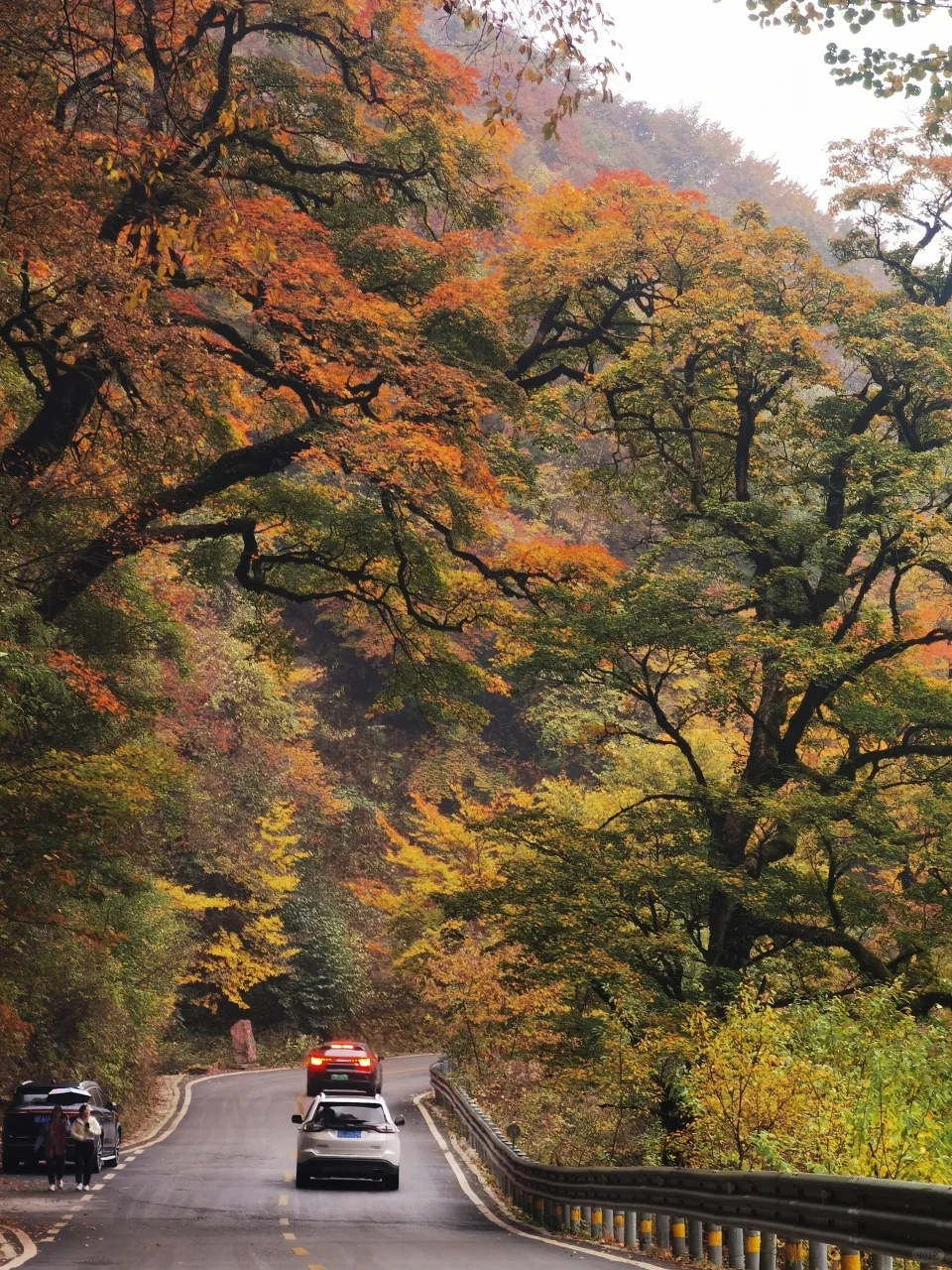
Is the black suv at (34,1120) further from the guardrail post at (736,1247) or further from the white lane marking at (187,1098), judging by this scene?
the guardrail post at (736,1247)

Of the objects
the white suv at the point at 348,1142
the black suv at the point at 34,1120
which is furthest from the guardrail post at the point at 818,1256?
the black suv at the point at 34,1120

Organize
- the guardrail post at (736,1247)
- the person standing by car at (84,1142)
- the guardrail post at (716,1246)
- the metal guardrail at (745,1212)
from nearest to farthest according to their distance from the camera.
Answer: the metal guardrail at (745,1212) < the guardrail post at (736,1247) < the guardrail post at (716,1246) < the person standing by car at (84,1142)

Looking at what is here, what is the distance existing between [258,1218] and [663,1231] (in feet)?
19.2

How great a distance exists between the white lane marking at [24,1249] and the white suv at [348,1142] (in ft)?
18.7

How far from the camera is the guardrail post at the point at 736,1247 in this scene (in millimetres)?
11586

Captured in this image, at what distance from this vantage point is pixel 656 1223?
1393 cm

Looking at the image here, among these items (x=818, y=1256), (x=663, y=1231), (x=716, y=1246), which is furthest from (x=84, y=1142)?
(x=818, y=1256)

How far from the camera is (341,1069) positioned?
34938 millimetres

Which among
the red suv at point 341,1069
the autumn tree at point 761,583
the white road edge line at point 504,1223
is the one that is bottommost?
the white road edge line at point 504,1223

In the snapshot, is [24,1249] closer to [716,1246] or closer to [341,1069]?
[716,1246]

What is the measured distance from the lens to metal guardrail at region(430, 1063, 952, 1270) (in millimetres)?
8148

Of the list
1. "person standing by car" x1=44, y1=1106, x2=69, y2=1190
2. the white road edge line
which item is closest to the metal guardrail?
the white road edge line

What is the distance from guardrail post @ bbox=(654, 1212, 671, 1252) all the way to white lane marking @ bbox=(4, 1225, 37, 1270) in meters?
5.98

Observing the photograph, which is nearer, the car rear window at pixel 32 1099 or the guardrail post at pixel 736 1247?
the guardrail post at pixel 736 1247
